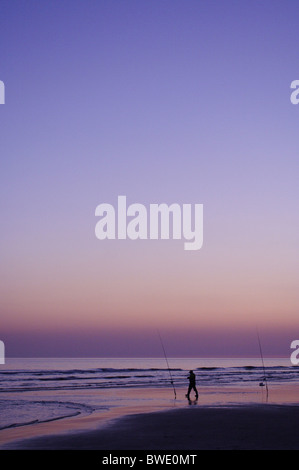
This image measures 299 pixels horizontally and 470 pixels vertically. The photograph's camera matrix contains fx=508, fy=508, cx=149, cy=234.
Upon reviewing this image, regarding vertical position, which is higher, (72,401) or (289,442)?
(289,442)

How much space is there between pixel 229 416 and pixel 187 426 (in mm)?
2673

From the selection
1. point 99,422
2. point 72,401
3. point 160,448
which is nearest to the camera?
point 160,448

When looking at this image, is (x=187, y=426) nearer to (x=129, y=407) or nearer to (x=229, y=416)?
(x=229, y=416)

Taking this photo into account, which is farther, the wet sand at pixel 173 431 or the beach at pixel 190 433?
the wet sand at pixel 173 431

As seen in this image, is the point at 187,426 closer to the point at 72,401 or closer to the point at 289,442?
the point at 289,442

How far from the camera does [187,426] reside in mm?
15656

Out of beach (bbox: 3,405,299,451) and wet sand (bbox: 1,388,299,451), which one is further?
wet sand (bbox: 1,388,299,451)

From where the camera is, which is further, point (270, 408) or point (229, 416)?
point (270, 408)

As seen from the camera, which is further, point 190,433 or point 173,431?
point 173,431
